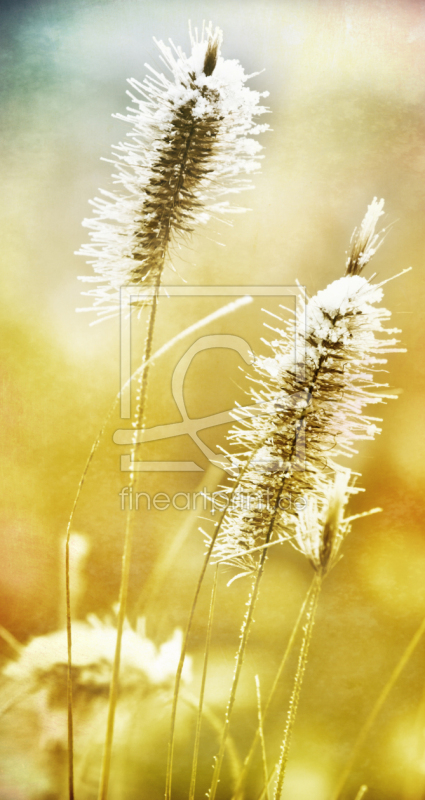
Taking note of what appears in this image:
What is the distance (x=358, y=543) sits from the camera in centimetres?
122

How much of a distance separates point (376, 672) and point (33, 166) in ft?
5.74

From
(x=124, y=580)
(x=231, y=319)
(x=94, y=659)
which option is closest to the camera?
(x=124, y=580)

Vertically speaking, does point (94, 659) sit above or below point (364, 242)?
below

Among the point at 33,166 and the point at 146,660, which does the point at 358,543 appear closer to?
the point at 146,660

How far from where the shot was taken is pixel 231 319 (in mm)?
1260

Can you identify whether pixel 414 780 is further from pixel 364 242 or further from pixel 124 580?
pixel 364 242

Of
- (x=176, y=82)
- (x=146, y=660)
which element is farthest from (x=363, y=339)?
(x=146, y=660)

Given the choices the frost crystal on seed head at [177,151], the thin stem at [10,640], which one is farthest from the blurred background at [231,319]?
the frost crystal on seed head at [177,151]

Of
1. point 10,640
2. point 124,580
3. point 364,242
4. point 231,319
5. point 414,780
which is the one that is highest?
point 231,319

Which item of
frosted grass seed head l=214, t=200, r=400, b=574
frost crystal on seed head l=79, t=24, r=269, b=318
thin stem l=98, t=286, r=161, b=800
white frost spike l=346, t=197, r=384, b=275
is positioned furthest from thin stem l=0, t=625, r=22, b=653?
white frost spike l=346, t=197, r=384, b=275

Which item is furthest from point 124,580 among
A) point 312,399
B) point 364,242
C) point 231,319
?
point 231,319

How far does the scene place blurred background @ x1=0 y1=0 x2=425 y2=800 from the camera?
1.18 metres

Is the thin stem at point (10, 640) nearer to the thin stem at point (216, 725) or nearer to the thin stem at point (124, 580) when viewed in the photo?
the thin stem at point (216, 725)

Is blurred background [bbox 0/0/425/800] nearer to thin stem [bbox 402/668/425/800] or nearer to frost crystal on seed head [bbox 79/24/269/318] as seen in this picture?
thin stem [bbox 402/668/425/800]
